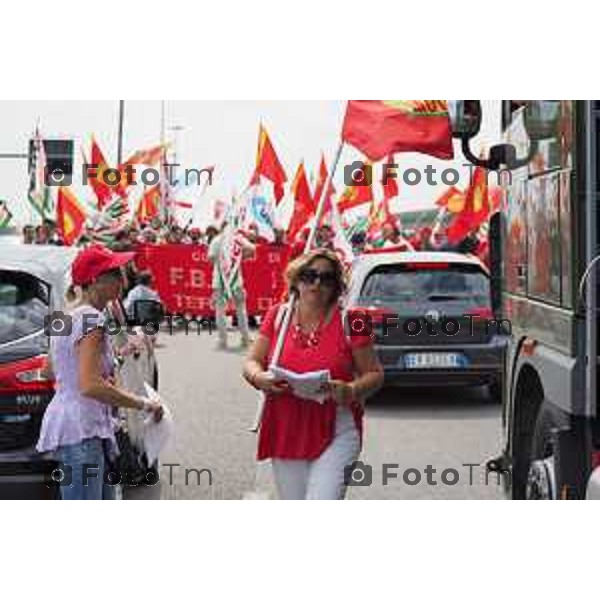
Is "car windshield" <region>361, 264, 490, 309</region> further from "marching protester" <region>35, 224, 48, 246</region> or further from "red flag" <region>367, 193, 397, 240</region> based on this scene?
"marching protester" <region>35, 224, 48, 246</region>

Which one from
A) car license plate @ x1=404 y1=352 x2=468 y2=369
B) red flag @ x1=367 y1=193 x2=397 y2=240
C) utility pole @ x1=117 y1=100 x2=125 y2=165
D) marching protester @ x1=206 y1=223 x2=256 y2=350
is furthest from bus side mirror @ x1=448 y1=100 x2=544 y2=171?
utility pole @ x1=117 y1=100 x2=125 y2=165

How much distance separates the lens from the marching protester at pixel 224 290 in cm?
590

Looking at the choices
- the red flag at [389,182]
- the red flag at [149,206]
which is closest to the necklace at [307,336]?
the red flag at [389,182]

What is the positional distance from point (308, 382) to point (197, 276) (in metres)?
1.18

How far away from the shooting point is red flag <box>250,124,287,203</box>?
5.62 m

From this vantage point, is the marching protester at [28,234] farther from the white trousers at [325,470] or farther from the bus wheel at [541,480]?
the bus wheel at [541,480]

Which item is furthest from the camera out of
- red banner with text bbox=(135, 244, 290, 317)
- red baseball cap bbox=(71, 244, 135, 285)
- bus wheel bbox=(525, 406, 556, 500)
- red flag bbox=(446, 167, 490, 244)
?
red banner with text bbox=(135, 244, 290, 317)

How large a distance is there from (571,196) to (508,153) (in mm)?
766

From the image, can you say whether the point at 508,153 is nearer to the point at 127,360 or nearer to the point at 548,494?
the point at 548,494

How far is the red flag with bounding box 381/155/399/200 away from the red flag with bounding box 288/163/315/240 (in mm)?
343

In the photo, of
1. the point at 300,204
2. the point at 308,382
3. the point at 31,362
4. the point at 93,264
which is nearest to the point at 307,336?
the point at 308,382

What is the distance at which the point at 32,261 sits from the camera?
226 inches

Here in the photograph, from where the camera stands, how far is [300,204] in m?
5.67
